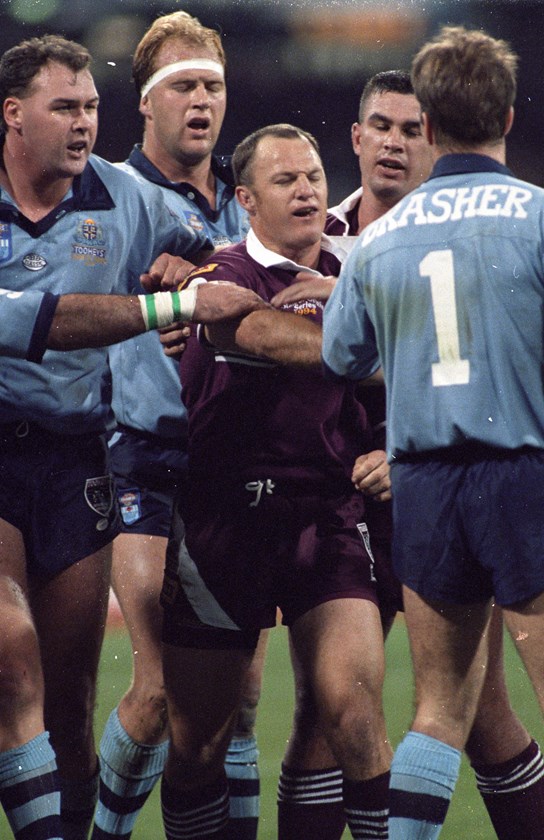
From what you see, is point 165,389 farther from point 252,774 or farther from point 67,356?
point 252,774

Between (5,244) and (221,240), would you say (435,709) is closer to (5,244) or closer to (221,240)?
(5,244)

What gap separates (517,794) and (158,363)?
1803 millimetres

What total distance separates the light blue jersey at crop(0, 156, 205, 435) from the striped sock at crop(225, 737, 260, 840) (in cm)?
121

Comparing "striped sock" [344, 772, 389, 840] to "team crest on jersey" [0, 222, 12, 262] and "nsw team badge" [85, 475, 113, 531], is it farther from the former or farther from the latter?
"team crest on jersey" [0, 222, 12, 262]

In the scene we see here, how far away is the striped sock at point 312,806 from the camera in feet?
11.9

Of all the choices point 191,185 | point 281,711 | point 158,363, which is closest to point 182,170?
point 191,185

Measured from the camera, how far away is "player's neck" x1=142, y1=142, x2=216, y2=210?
473cm

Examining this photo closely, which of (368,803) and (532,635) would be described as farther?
(368,803)

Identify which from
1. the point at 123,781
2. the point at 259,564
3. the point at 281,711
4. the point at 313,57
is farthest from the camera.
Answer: the point at 313,57

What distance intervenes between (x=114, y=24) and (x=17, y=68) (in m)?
8.87

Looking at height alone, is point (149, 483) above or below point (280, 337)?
below

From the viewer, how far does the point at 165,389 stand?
14.6 feet

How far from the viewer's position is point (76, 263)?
12.6 ft

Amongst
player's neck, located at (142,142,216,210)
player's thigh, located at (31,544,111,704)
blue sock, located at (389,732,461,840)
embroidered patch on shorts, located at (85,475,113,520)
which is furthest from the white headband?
blue sock, located at (389,732,461,840)
